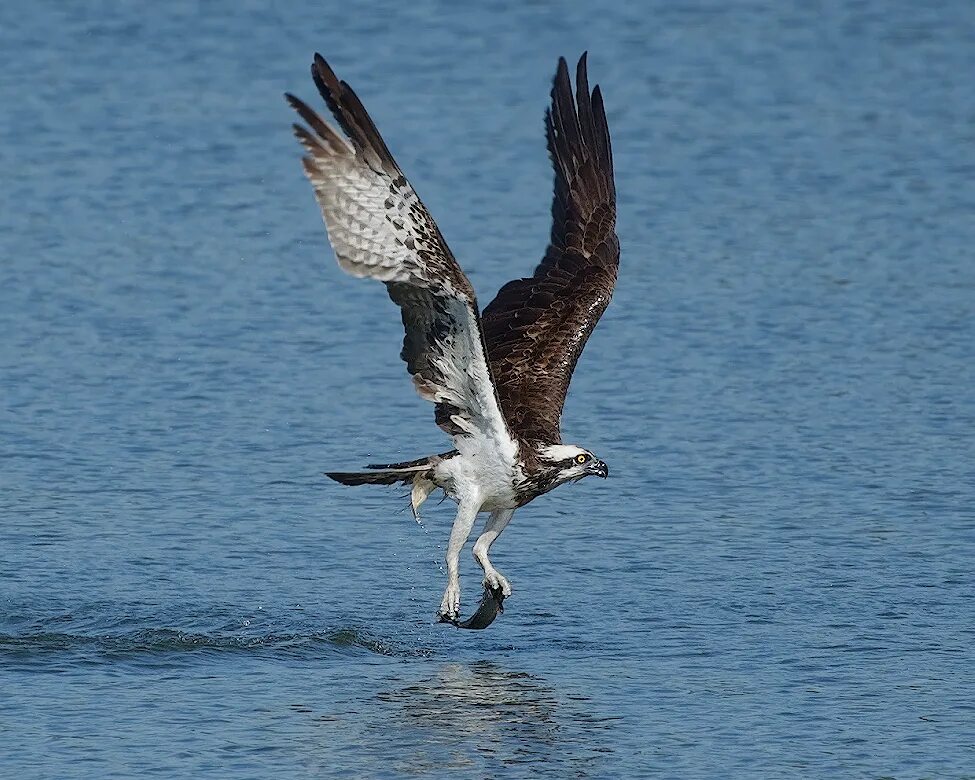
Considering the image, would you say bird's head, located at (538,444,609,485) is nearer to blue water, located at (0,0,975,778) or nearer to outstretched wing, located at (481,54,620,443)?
outstretched wing, located at (481,54,620,443)

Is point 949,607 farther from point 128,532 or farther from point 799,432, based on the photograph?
point 128,532

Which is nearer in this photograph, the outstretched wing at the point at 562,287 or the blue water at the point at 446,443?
the blue water at the point at 446,443

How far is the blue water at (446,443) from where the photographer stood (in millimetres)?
8992

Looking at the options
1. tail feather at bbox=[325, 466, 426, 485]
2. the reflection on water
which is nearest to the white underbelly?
tail feather at bbox=[325, 466, 426, 485]

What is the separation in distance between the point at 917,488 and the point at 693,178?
6228 millimetres

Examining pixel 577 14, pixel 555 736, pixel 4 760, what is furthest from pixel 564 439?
pixel 577 14

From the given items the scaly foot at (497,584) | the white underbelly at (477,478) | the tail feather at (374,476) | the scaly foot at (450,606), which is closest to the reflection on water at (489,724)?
the scaly foot at (450,606)

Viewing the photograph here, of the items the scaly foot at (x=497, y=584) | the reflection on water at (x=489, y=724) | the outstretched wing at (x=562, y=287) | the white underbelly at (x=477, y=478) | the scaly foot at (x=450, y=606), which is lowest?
the reflection on water at (x=489, y=724)

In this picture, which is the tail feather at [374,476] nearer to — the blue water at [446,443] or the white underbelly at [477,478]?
the white underbelly at [477,478]

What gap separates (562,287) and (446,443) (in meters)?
1.75

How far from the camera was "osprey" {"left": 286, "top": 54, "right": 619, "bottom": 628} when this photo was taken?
8.56 metres

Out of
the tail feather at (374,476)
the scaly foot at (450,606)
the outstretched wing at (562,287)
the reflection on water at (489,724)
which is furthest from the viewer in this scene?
the outstretched wing at (562,287)

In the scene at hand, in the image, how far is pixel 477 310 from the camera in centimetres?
869

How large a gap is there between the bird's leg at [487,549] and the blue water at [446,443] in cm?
33
